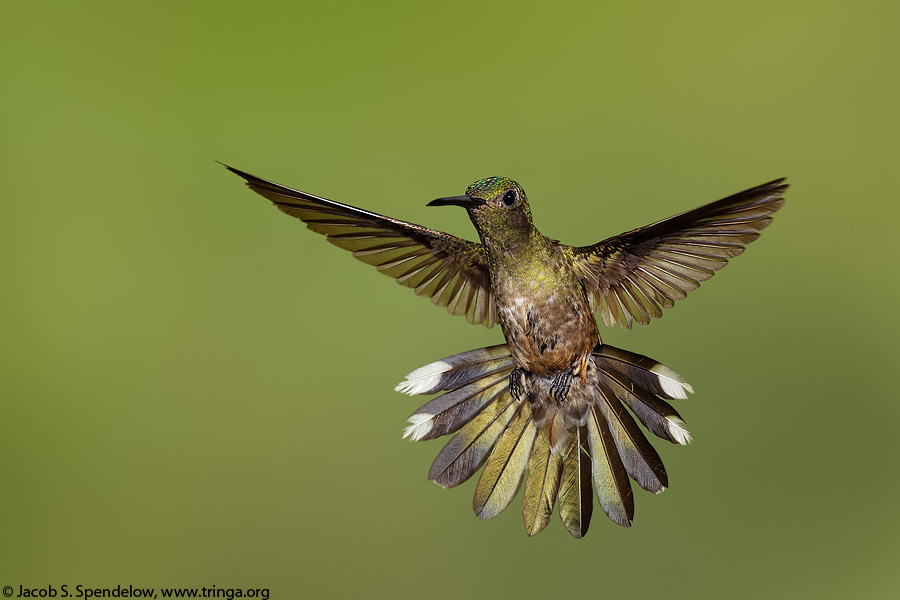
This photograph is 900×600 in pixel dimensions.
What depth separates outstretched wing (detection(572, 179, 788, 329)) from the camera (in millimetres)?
604

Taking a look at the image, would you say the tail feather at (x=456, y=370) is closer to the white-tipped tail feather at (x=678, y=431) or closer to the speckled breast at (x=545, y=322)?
the speckled breast at (x=545, y=322)

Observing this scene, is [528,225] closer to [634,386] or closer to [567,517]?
[634,386]

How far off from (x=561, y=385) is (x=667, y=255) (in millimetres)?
165

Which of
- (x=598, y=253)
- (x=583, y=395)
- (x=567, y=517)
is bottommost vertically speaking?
(x=567, y=517)

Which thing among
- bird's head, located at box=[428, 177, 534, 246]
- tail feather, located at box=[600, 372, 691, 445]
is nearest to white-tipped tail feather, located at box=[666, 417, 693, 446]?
tail feather, located at box=[600, 372, 691, 445]

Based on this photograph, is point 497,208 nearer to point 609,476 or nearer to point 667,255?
point 667,255

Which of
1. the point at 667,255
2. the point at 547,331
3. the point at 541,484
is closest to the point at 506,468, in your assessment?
the point at 541,484

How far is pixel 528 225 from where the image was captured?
2.39 ft

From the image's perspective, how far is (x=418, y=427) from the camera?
790mm

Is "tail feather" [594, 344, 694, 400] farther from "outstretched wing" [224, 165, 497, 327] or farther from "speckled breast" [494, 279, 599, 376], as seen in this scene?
"outstretched wing" [224, 165, 497, 327]

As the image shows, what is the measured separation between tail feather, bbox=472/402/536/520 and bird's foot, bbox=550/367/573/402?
0.04m

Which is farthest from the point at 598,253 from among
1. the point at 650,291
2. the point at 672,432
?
the point at 672,432

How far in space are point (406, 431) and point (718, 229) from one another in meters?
0.35

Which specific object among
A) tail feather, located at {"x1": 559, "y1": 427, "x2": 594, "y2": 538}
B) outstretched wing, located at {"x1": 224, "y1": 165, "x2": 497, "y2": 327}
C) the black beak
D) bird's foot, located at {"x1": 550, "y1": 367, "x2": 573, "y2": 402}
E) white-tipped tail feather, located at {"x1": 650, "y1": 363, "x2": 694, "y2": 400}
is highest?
outstretched wing, located at {"x1": 224, "y1": 165, "x2": 497, "y2": 327}
